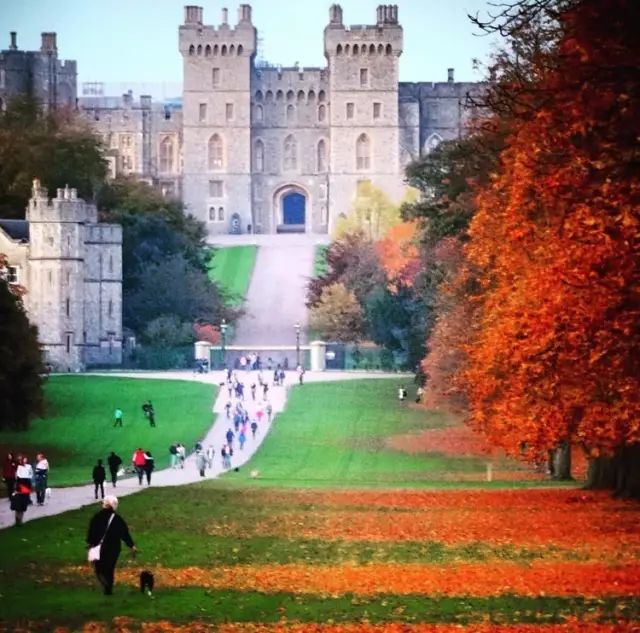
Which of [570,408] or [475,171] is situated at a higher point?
[475,171]

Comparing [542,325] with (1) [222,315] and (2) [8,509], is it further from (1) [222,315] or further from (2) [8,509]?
(1) [222,315]

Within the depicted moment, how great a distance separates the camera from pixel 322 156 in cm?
10981

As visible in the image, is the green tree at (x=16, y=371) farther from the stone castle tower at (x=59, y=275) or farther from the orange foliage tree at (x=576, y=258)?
the stone castle tower at (x=59, y=275)

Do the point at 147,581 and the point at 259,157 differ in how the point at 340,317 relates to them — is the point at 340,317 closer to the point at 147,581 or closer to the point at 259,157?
the point at 259,157

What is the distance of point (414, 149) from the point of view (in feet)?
365

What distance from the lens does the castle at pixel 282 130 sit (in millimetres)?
107250

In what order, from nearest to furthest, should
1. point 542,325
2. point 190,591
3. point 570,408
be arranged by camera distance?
1. point 190,591
2. point 542,325
3. point 570,408

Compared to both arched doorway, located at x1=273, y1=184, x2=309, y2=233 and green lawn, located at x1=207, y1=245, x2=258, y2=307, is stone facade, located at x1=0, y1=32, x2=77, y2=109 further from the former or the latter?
green lawn, located at x1=207, y1=245, x2=258, y2=307

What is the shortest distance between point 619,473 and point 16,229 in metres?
44.5

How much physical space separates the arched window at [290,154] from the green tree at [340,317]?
121 ft

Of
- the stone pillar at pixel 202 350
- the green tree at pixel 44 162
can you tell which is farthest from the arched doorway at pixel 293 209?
the stone pillar at pixel 202 350

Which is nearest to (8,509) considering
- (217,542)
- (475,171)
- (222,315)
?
(217,542)

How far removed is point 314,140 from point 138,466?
78.6m

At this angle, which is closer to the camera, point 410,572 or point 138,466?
point 410,572
